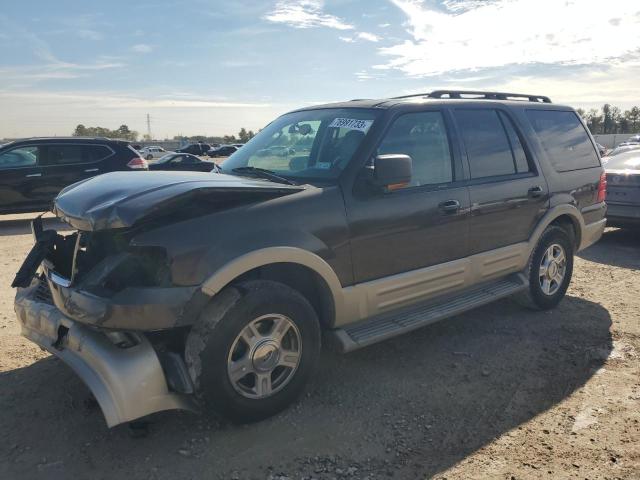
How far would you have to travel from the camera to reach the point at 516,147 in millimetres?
4719

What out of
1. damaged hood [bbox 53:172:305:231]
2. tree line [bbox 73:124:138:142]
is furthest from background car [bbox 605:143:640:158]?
tree line [bbox 73:124:138:142]

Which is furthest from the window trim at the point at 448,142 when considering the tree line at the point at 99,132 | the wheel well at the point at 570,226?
the tree line at the point at 99,132

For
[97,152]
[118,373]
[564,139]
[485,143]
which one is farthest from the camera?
[97,152]

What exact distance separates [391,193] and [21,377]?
291 cm

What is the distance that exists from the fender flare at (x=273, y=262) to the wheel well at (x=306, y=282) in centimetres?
4

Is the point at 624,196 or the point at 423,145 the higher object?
the point at 423,145

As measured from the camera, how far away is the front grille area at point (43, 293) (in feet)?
10.9

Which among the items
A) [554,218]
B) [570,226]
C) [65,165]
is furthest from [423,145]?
[65,165]

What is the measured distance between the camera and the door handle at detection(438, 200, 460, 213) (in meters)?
3.95

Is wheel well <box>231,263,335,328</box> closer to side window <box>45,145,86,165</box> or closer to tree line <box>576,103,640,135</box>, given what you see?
side window <box>45,145,86,165</box>

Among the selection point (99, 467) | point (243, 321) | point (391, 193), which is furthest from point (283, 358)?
point (391, 193)

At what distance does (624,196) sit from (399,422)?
6534mm

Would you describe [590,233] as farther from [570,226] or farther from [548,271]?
[548,271]

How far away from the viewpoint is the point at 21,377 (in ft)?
12.1
